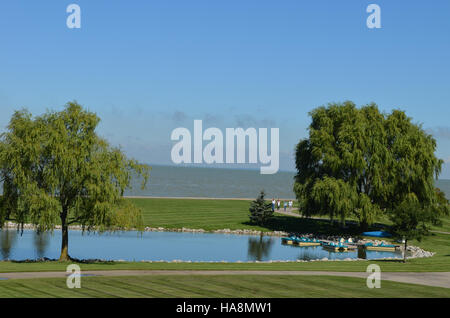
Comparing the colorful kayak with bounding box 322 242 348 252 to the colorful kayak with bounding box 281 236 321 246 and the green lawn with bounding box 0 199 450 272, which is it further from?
the green lawn with bounding box 0 199 450 272

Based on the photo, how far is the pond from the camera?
1687 inches

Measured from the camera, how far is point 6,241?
4769 cm

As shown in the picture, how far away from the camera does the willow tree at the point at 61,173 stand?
33.4 metres

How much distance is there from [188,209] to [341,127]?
2746 cm

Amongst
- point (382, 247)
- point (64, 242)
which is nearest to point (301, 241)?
point (382, 247)

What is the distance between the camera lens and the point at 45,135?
1336 inches

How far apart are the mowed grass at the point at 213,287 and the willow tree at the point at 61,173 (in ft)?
25.2

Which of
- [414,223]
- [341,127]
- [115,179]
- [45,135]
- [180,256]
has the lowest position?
[180,256]

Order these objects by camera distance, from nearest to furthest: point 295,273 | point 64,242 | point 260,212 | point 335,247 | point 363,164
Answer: point 295,273
point 64,242
point 335,247
point 363,164
point 260,212

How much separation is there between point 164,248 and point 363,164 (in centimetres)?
2202

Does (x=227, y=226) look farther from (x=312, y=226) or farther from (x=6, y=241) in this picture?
(x=6, y=241)
